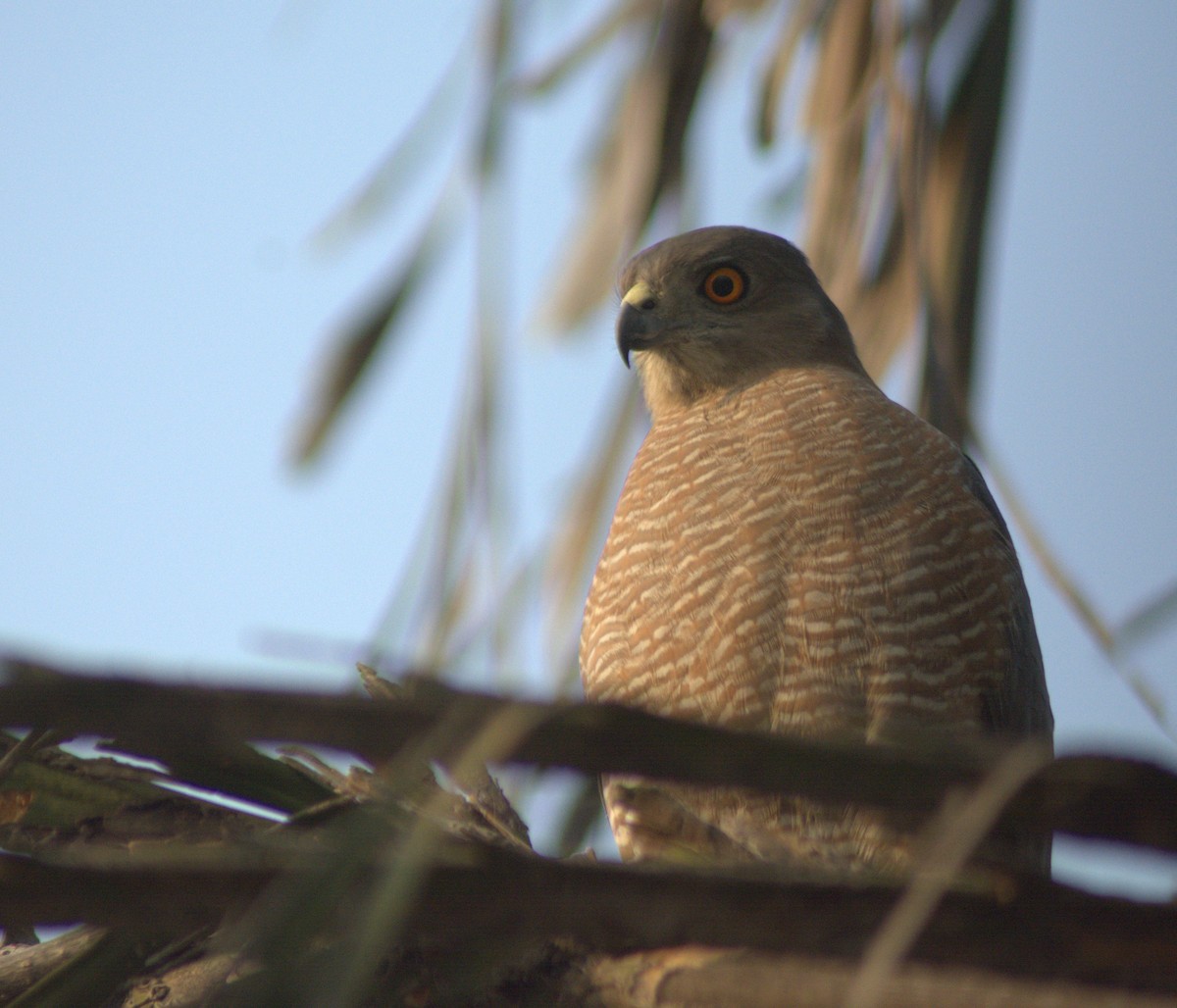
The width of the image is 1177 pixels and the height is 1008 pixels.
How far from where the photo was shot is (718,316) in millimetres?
5109

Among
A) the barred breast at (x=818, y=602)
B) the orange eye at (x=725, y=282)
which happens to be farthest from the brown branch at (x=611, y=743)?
the orange eye at (x=725, y=282)

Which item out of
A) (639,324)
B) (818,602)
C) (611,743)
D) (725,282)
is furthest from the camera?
(725,282)

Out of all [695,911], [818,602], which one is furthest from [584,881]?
[818,602]

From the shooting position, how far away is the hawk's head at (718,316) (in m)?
4.99

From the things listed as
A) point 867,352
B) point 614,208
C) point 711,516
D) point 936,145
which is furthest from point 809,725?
point 614,208

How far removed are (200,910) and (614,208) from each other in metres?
3.86

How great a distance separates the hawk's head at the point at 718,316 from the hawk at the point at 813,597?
0.46 metres

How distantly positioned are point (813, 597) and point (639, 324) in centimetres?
191

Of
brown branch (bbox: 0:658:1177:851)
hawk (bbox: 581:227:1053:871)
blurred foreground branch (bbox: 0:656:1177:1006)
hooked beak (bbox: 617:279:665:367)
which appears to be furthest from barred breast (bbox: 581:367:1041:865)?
brown branch (bbox: 0:658:1177:851)

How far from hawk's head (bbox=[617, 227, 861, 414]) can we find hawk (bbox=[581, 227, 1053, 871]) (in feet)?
1.52

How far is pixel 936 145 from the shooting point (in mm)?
3840

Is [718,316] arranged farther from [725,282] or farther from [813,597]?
[813,597]

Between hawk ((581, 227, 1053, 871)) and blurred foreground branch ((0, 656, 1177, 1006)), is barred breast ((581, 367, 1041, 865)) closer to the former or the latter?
hawk ((581, 227, 1053, 871))

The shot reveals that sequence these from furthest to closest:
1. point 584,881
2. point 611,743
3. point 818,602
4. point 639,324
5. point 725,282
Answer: point 725,282 < point 639,324 < point 818,602 < point 584,881 < point 611,743
